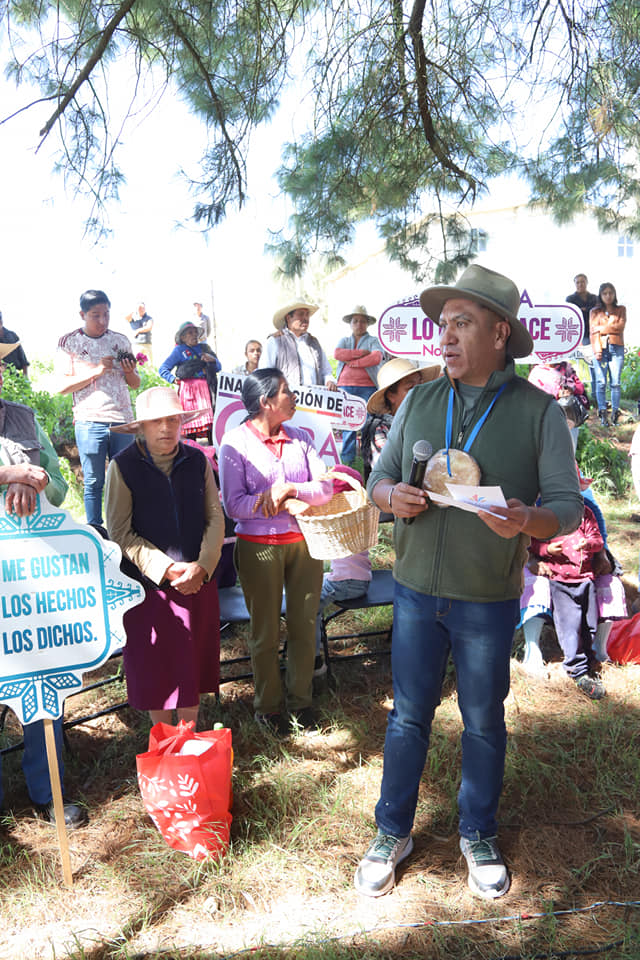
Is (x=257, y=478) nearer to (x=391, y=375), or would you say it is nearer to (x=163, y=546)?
(x=163, y=546)

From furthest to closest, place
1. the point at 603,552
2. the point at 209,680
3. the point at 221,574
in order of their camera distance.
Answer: the point at 221,574
the point at 603,552
the point at 209,680

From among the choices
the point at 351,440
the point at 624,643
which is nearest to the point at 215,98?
the point at 351,440

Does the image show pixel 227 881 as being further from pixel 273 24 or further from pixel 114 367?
pixel 273 24

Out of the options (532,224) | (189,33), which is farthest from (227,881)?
(532,224)

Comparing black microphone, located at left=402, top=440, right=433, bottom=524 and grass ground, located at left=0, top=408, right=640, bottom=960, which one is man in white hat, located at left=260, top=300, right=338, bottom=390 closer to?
grass ground, located at left=0, top=408, right=640, bottom=960

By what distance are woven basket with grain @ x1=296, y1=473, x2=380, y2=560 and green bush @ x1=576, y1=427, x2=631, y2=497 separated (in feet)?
17.5

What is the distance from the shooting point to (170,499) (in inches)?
122

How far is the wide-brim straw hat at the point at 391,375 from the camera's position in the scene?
4160 mm

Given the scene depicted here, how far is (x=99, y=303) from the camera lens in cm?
528

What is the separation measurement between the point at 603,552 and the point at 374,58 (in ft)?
11.4

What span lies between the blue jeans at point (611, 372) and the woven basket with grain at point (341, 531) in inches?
326

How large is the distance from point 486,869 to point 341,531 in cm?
140

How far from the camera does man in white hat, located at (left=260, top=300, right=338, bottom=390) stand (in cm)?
660

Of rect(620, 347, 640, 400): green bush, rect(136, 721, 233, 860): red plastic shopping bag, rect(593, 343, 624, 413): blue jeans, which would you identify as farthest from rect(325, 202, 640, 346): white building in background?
rect(136, 721, 233, 860): red plastic shopping bag
